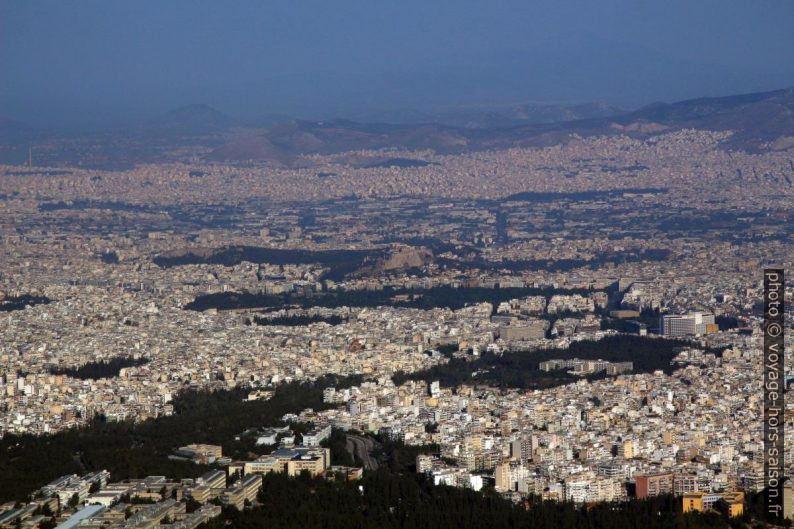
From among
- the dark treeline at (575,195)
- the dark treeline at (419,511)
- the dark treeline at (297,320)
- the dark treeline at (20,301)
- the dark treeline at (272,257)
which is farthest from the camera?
the dark treeline at (575,195)

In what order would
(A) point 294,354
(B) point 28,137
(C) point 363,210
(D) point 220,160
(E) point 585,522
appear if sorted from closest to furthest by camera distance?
(E) point 585,522
(A) point 294,354
(C) point 363,210
(D) point 220,160
(B) point 28,137

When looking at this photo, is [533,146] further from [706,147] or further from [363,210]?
[363,210]

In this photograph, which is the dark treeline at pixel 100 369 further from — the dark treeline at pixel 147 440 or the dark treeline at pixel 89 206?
the dark treeline at pixel 89 206

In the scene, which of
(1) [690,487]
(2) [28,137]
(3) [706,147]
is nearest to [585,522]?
(1) [690,487]

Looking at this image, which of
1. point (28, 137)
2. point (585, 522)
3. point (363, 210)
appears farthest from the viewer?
point (28, 137)

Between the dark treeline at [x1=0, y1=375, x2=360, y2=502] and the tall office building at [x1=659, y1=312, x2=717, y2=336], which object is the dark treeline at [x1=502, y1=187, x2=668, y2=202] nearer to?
the tall office building at [x1=659, y1=312, x2=717, y2=336]

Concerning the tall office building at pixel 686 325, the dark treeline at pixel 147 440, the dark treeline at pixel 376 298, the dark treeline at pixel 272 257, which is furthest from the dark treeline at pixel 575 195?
the dark treeline at pixel 147 440
